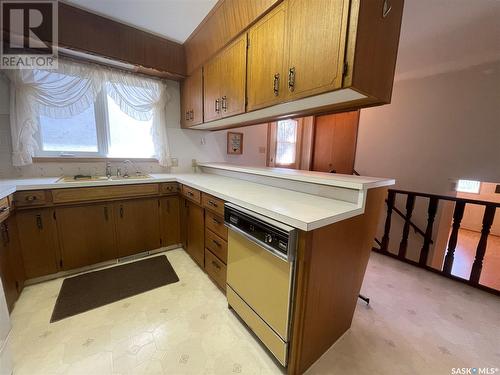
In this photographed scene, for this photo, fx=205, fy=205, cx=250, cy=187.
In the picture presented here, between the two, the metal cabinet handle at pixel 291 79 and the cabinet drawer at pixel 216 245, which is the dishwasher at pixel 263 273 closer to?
the cabinet drawer at pixel 216 245

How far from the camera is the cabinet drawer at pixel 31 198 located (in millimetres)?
1666

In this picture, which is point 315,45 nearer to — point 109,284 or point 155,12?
point 155,12

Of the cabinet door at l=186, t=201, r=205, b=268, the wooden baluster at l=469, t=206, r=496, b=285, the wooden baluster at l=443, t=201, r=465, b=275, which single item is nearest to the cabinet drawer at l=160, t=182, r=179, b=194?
the cabinet door at l=186, t=201, r=205, b=268

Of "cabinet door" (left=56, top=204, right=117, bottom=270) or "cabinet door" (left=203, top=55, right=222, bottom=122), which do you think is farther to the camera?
"cabinet door" (left=203, top=55, right=222, bottom=122)

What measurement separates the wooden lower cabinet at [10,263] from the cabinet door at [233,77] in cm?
196

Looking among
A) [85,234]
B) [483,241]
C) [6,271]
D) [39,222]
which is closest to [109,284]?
[85,234]

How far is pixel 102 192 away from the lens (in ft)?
6.58

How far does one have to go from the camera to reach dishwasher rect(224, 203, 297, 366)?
3.43 ft

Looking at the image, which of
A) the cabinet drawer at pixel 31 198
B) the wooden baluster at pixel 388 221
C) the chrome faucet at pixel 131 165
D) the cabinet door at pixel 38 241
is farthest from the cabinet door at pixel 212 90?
the wooden baluster at pixel 388 221

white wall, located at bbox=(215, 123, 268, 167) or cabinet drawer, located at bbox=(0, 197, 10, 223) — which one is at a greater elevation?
white wall, located at bbox=(215, 123, 268, 167)

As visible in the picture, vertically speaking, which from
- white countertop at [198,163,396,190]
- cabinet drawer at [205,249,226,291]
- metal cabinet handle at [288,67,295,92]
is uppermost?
metal cabinet handle at [288,67,295,92]

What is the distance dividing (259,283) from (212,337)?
545 millimetres

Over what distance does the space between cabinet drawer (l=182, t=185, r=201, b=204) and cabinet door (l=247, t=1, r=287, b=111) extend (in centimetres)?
92

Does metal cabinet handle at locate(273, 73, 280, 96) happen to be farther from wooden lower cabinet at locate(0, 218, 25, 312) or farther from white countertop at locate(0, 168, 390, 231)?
wooden lower cabinet at locate(0, 218, 25, 312)
